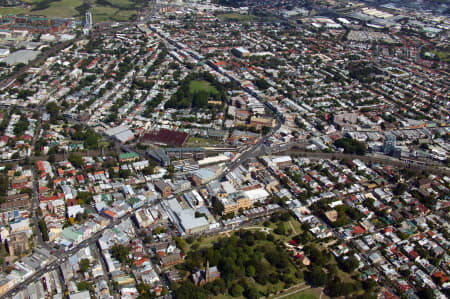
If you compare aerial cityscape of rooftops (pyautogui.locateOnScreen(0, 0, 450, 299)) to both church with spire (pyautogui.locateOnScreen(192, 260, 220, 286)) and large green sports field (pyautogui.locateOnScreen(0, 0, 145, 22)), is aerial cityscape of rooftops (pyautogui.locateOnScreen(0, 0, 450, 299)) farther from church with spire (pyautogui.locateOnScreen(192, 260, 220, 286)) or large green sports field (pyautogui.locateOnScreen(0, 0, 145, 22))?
large green sports field (pyautogui.locateOnScreen(0, 0, 145, 22))

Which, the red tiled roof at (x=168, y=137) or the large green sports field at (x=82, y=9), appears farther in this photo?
the large green sports field at (x=82, y=9)

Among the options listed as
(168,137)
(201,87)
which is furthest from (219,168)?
(201,87)

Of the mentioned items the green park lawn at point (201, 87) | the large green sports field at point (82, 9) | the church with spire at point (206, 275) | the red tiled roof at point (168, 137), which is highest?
the large green sports field at point (82, 9)

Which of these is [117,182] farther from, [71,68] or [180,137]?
[71,68]

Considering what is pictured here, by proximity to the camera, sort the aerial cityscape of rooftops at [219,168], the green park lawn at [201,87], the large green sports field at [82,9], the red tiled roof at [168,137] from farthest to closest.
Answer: the large green sports field at [82,9], the green park lawn at [201,87], the red tiled roof at [168,137], the aerial cityscape of rooftops at [219,168]

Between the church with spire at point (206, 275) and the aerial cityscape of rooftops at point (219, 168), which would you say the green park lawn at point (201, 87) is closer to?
the aerial cityscape of rooftops at point (219, 168)

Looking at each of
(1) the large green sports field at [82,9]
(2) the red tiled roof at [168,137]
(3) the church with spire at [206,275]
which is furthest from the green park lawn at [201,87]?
(1) the large green sports field at [82,9]
